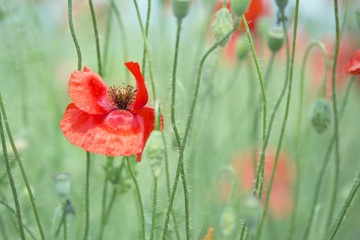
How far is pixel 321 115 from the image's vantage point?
1.50 metres

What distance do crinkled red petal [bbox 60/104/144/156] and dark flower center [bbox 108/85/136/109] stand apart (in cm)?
4

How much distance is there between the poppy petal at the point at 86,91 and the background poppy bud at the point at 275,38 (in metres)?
0.41

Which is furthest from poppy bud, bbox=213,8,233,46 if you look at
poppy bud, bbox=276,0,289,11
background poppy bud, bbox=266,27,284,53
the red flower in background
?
the red flower in background

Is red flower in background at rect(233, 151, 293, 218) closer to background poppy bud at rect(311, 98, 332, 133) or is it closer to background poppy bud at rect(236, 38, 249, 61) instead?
background poppy bud at rect(236, 38, 249, 61)

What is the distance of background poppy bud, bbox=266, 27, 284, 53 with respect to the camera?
1.49 m

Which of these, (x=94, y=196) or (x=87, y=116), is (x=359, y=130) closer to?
(x=94, y=196)

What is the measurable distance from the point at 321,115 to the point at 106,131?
50cm

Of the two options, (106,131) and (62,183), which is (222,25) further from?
(62,183)

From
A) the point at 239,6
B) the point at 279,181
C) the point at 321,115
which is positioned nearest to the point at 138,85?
the point at 239,6

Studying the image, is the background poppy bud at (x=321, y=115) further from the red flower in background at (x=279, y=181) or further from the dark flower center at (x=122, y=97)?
the red flower in background at (x=279, y=181)

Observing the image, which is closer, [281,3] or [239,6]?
[239,6]

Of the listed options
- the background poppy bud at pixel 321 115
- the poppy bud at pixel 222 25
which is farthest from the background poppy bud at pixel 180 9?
the background poppy bud at pixel 321 115

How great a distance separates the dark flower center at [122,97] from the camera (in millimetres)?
1278

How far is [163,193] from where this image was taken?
187cm
